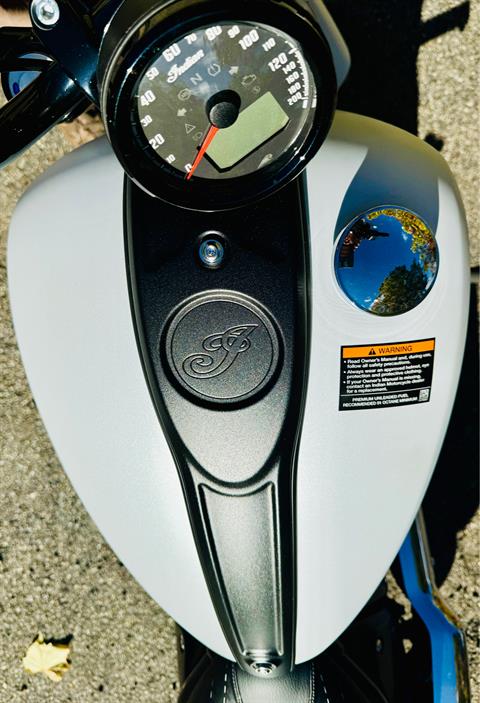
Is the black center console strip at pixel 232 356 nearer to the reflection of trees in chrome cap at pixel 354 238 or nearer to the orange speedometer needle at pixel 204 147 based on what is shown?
the reflection of trees in chrome cap at pixel 354 238

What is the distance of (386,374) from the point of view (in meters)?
1.17

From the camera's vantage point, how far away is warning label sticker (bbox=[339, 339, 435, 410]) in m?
1.15

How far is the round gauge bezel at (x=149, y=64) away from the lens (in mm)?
712

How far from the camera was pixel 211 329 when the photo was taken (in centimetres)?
110

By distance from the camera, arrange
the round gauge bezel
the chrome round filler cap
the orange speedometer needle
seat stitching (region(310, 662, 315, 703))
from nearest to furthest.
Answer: the round gauge bezel
the orange speedometer needle
the chrome round filler cap
seat stitching (region(310, 662, 315, 703))

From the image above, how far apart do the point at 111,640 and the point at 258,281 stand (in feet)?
4.26

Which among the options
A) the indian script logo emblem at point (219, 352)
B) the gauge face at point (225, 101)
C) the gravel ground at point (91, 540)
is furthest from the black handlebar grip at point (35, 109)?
the gravel ground at point (91, 540)

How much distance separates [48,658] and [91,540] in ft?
1.14

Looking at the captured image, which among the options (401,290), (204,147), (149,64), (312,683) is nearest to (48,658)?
(312,683)

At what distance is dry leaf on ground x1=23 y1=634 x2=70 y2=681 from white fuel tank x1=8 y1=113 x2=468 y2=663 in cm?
89

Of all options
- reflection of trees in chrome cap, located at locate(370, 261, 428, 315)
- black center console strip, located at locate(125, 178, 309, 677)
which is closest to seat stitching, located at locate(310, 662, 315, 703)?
black center console strip, located at locate(125, 178, 309, 677)

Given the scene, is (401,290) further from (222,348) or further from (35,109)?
(35,109)

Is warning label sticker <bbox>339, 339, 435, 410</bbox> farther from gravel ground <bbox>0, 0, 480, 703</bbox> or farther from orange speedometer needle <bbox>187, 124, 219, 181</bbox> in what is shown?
gravel ground <bbox>0, 0, 480, 703</bbox>

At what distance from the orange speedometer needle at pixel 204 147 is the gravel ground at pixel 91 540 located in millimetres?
1202
